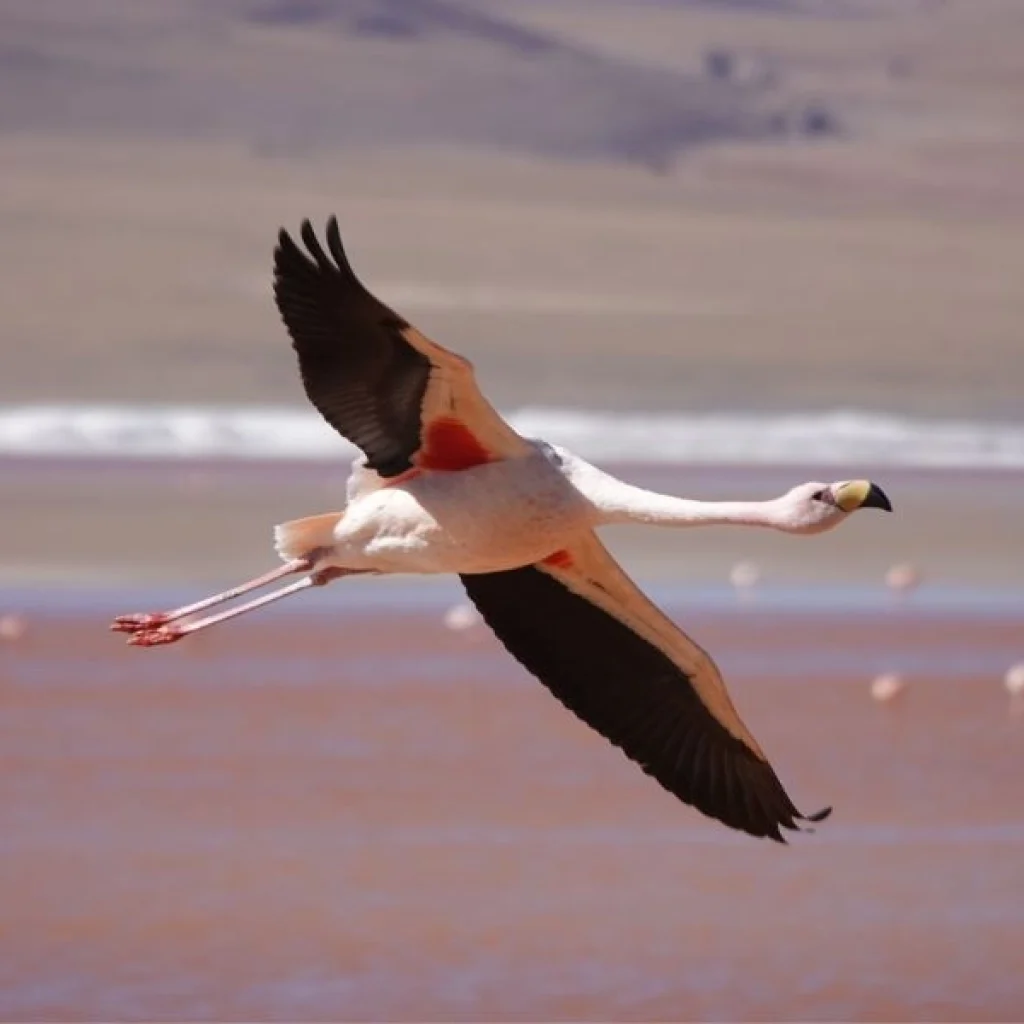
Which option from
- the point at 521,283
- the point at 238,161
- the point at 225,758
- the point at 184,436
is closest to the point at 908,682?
the point at 225,758

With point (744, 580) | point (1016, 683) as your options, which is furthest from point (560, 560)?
point (744, 580)

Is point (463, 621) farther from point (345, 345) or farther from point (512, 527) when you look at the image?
point (345, 345)

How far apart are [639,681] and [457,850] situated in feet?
4.21

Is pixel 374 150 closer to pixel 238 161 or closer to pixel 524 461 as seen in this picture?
pixel 238 161

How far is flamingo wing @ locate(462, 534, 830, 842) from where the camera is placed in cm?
1124

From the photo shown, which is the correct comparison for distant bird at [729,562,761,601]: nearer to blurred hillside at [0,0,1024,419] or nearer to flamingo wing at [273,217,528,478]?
flamingo wing at [273,217,528,478]

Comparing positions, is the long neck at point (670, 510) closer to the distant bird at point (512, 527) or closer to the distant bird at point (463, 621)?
the distant bird at point (512, 527)

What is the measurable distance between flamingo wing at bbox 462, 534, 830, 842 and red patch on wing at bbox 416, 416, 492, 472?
0.64 meters

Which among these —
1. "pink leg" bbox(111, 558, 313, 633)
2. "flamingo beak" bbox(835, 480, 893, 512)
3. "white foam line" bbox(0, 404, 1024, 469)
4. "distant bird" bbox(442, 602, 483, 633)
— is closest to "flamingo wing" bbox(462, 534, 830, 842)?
"pink leg" bbox(111, 558, 313, 633)

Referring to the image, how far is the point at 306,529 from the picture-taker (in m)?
11.3

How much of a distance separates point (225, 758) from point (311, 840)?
54.4 inches

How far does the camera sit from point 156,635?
38.3 feet

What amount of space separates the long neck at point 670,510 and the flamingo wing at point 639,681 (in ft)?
2.06

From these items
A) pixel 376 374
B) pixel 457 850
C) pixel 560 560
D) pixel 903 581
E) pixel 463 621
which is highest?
pixel 376 374
